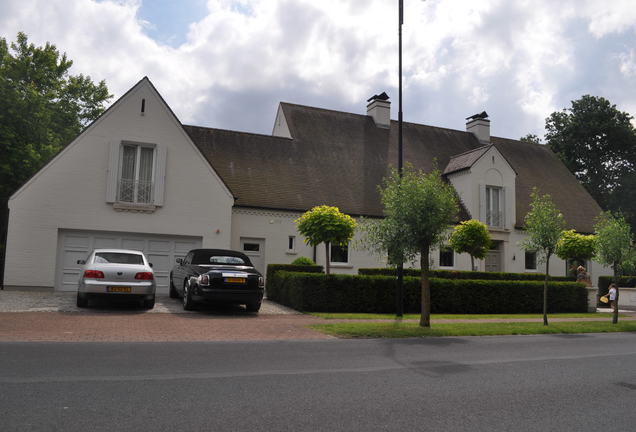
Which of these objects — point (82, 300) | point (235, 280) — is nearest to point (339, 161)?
point (235, 280)

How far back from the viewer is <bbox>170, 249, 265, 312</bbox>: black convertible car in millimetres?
14547

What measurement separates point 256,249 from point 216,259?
825cm

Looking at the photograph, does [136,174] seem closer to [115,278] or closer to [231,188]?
[231,188]

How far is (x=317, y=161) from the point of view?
28406 millimetres

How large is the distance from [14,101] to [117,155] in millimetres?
12193

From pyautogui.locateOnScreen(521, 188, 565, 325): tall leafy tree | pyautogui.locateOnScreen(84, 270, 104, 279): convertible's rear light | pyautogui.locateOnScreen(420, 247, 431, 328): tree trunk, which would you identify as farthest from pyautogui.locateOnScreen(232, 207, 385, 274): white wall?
pyautogui.locateOnScreen(84, 270, 104, 279): convertible's rear light

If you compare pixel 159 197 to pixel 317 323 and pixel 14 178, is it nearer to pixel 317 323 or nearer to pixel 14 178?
pixel 317 323

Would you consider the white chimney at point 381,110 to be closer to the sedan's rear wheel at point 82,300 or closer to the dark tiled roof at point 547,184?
the dark tiled roof at point 547,184

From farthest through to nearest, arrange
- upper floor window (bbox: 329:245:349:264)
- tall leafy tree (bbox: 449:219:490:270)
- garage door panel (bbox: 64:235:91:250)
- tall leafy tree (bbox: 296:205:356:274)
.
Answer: upper floor window (bbox: 329:245:349:264), tall leafy tree (bbox: 449:219:490:270), garage door panel (bbox: 64:235:91:250), tall leafy tree (bbox: 296:205:356:274)

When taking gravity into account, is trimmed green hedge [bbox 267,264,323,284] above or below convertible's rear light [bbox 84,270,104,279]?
above

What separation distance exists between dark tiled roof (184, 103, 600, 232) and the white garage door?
11.5 feet

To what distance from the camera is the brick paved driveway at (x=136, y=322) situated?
10.6 m

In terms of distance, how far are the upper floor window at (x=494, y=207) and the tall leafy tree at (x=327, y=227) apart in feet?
41.4

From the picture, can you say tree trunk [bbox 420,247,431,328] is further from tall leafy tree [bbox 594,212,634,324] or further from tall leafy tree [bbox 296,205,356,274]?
tall leafy tree [bbox 594,212,634,324]
